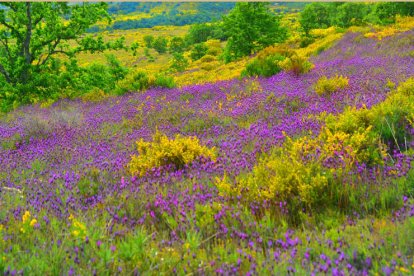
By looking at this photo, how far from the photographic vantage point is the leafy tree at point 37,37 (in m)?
13.1

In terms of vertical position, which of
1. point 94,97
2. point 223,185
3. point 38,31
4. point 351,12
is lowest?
point 94,97

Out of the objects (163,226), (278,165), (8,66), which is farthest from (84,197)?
(8,66)

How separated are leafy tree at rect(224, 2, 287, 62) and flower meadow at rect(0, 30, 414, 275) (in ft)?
88.8

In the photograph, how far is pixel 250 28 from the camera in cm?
3180

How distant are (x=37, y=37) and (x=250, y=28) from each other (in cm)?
2113

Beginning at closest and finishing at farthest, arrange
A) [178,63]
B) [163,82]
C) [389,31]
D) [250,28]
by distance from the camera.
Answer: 1. [163,82]
2. [389,31]
3. [250,28]
4. [178,63]

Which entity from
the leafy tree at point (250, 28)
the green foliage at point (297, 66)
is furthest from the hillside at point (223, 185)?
the leafy tree at point (250, 28)

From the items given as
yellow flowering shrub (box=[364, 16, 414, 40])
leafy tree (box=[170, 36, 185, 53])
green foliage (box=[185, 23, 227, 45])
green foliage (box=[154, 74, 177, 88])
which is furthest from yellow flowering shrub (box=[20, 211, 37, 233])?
green foliage (box=[185, 23, 227, 45])

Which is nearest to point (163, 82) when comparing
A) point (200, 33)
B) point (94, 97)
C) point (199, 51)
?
point (94, 97)

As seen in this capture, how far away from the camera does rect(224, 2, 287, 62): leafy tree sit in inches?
1254

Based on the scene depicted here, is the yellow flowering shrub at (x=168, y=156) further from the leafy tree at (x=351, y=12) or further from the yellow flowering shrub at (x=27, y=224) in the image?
the leafy tree at (x=351, y=12)

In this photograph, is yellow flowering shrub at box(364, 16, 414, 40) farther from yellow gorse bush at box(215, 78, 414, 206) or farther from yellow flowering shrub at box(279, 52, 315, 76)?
yellow gorse bush at box(215, 78, 414, 206)

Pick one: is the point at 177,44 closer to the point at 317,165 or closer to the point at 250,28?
the point at 250,28

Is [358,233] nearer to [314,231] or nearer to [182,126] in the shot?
[314,231]
